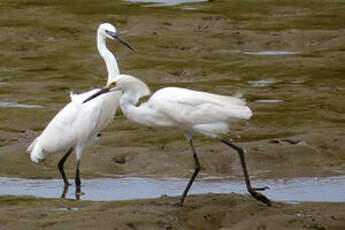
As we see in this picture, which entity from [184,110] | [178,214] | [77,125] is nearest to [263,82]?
[77,125]

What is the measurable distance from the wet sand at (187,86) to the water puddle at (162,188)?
11.0 inches

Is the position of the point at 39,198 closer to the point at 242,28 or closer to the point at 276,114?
the point at 276,114

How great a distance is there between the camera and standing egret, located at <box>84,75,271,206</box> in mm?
8828

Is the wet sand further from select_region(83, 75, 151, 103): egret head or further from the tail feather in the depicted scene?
select_region(83, 75, 151, 103): egret head

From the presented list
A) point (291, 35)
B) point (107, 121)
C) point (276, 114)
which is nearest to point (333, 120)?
point (276, 114)

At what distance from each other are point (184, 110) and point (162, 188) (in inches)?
85.9

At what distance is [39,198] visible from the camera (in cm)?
981

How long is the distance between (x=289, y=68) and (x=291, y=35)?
3244mm

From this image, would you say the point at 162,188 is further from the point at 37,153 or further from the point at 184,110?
the point at 184,110

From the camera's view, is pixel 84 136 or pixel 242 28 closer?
pixel 84 136

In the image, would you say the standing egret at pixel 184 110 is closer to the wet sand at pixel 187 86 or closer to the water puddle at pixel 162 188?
the wet sand at pixel 187 86

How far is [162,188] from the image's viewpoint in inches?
425

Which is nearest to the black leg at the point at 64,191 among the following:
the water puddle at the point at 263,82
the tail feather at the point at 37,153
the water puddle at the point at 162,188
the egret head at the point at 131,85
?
the water puddle at the point at 162,188

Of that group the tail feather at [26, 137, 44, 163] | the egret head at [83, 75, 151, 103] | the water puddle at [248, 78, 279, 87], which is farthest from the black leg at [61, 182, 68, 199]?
the water puddle at [248, 78, 279, 87]
